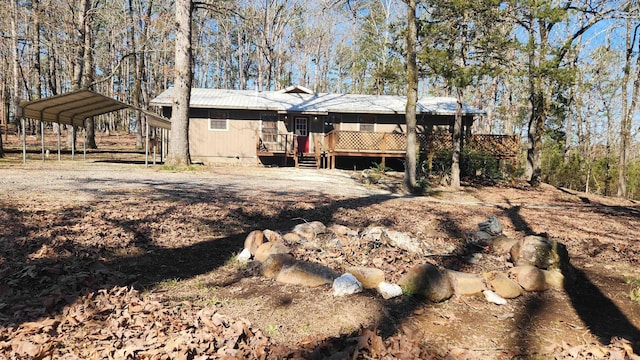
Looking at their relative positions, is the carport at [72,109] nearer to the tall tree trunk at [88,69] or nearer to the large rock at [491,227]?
the tall tree trunk at [88,69]

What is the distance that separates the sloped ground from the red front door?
40.7 ft

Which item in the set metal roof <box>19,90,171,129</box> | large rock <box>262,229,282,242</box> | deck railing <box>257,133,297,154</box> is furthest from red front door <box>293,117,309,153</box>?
large rock <box>262,229,282,242</box>

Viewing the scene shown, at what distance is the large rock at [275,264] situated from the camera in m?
4.10

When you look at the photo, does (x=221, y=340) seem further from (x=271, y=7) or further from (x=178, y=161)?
(x=271, y=7)

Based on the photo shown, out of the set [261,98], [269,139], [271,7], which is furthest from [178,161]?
[271,7]

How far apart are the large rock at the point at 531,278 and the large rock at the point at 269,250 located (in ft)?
9.31

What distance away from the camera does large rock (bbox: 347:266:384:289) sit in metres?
3.97

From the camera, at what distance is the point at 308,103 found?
1925 cm

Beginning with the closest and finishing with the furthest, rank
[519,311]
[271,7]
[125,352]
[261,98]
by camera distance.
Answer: [125,352] → [519,311] → [261,98] → [271,7]

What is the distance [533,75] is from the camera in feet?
38.4

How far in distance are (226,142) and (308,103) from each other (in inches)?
186

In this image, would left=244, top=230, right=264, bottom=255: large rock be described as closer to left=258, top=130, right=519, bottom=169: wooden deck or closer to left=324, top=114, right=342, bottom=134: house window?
left=258, top=130, right=519, bottom=169: wooden deck

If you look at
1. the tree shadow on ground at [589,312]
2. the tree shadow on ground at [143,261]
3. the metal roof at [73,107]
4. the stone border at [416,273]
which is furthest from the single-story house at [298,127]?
the tree shadow on ground at [589,312]

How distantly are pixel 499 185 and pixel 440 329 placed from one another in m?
13.6
